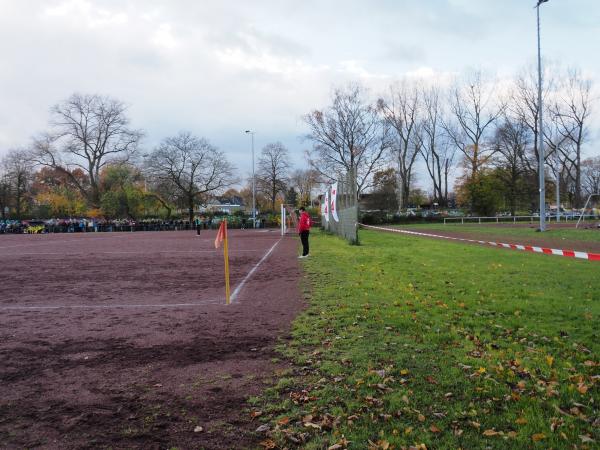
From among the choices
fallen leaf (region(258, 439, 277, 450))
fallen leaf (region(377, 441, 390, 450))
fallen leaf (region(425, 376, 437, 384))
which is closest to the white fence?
fallen leaf (region(425, 376, 437, 384))

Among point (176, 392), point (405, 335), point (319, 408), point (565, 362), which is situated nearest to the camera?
point (319, 408)

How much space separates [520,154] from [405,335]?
6453 cm

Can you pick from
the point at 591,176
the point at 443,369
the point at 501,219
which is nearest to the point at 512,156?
the point at 501,219

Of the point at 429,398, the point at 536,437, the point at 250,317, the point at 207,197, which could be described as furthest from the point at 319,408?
the point at 207,197

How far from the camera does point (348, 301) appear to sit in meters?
8.25

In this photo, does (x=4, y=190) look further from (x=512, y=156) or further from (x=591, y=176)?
(x=591, y=176)

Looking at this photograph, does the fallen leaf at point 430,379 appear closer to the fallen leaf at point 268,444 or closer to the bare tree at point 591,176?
the fallen leaf at point 268,444

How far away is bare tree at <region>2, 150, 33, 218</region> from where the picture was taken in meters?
64.8

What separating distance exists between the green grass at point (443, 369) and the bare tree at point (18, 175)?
66714 millimetres

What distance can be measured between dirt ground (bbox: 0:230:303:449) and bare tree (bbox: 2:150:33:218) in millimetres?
62258

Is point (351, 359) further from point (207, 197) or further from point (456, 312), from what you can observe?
point (207, 197)

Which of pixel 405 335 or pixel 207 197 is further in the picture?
pixel 207 197

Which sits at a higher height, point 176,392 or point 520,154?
point 520,154

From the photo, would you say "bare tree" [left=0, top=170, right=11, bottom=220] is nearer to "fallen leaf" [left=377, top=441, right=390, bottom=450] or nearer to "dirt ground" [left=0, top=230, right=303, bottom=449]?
"dirt ground" [left=0, top=230, right=303, bottom=449]
